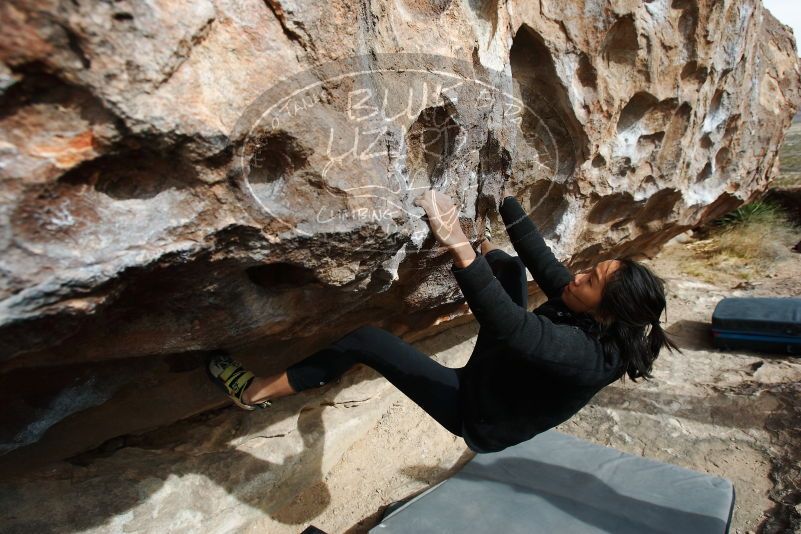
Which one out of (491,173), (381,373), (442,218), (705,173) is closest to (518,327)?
(442,218)

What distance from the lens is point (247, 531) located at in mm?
2117

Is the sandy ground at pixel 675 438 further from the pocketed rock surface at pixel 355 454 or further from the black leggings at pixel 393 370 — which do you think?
the black leggings at pixel 393 370

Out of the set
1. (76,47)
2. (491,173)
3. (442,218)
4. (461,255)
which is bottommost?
(461,255)

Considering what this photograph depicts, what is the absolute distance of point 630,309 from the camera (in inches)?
52.1

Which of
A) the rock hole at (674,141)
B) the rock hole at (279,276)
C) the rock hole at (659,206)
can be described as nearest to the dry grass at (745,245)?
the rock hole at (659,206)

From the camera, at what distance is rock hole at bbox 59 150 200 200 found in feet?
3.23

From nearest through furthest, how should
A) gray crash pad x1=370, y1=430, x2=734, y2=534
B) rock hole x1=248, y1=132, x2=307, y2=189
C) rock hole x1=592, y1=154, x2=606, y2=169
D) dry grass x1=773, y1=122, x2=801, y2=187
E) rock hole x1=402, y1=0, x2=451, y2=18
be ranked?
rock hole x1=248, y1=132, x2=307, y2=189 → rock hole x1=402, y1=0, x2=451, y2=18 → gray crash pad x1=370, y1=430, x2=734, y2=534 → rock hole x1=592, y1=154, x2=606, y2=169 → dry grass x1=773, y1=122, x2=801, y2=187

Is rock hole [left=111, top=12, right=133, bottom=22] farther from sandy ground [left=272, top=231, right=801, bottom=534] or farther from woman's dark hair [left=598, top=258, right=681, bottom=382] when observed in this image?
sandy ground [left=272, top=231, right=801, bottom=534]

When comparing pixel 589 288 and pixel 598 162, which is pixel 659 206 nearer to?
pixel 598 162

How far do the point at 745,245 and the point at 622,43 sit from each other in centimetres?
349

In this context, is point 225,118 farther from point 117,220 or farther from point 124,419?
point 124,419

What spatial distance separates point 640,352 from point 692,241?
14.7ft

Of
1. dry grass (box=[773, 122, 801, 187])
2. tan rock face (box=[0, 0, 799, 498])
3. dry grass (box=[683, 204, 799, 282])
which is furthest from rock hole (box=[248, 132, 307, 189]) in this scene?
dry grass (box=[773, 122, 801, 187])

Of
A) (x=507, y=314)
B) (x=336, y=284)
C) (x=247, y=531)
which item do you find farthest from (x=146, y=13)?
(x=247, y=531)
